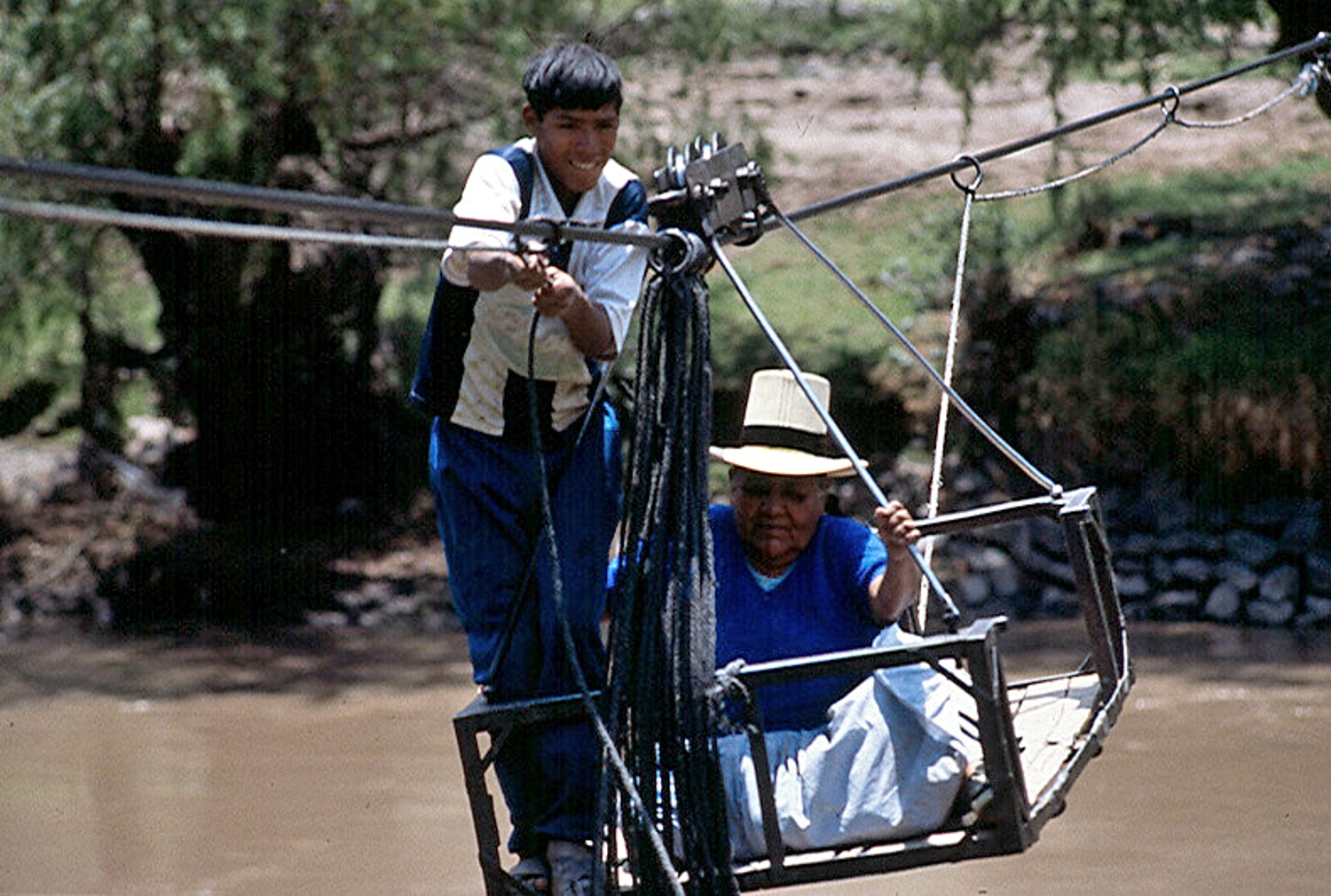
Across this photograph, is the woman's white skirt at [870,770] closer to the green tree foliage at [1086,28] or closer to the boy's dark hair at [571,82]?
the boy's dark hair at [571,82]

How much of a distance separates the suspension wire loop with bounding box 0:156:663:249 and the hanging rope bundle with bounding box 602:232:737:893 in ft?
0.55

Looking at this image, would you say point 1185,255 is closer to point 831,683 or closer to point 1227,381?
point 1227,381

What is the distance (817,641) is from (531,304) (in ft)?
2.92

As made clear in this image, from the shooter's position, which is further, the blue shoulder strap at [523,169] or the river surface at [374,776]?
the river surface at [374,776]

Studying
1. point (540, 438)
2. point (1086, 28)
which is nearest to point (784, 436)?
point (540, 438)

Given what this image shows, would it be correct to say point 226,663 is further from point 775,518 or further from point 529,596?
point 529,596

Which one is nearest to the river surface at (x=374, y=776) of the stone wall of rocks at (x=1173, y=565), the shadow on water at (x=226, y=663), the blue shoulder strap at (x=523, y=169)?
the shadow on water at (x=226, y=663)

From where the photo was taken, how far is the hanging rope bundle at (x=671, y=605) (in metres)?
2.71

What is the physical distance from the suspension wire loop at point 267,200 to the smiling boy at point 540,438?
0.13 m

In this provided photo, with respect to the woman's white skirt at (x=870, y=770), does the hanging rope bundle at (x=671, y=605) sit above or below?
above

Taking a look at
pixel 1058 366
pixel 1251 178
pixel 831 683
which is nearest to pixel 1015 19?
pixel 1251 178

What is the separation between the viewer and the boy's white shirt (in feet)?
9.12

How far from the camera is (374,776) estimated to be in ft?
19.7

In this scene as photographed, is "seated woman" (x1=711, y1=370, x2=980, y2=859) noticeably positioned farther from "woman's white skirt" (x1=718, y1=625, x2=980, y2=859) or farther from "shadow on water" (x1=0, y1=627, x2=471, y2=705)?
"shadow on water" (x1=0, y1=627, x2=471, y2=705)
